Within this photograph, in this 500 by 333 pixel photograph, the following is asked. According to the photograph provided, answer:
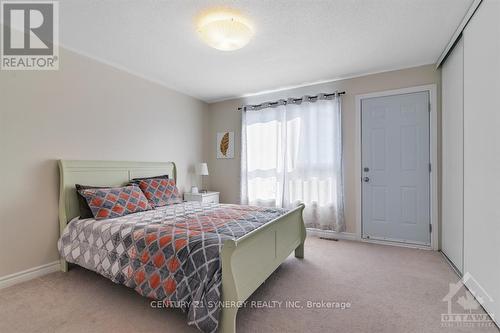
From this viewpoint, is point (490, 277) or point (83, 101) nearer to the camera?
point (490, 277)

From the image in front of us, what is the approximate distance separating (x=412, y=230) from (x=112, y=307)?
365 cm

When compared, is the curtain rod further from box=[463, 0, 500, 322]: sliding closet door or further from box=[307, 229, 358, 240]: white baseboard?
box=[307, 229, 358, 240]: white baseboard

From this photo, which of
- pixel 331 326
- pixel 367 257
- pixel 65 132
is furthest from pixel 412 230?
pixel 65 132

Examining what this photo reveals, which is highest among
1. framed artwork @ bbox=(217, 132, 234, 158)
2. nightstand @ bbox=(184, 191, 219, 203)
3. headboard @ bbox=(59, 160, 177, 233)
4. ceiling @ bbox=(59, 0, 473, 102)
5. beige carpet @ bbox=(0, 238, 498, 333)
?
ceiling @ bbox=(59, 0, 473, 102)

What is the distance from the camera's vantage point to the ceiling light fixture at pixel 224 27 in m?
2.12

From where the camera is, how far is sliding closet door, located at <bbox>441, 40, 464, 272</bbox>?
2.49 m

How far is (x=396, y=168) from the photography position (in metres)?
3.39

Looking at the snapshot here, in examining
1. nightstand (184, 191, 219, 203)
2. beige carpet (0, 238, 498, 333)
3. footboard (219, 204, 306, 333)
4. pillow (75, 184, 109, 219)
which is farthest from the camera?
nightstand (184, 191, 219, 203)

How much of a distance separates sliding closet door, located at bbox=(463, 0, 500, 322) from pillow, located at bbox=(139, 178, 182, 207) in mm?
3259

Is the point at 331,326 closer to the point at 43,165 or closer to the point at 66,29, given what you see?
the point at 43,165

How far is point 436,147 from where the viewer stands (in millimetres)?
3148

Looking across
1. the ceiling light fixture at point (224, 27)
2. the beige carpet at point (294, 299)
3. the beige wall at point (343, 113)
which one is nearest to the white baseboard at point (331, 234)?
the beige wall at point (343, 113)

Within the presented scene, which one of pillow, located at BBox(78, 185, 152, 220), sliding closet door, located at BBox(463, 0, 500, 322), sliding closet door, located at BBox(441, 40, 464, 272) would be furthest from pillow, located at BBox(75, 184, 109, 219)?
sliding closet door, located at BBox(441, 40, 464, 272)

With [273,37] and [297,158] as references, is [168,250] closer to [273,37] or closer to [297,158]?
[273,37]
